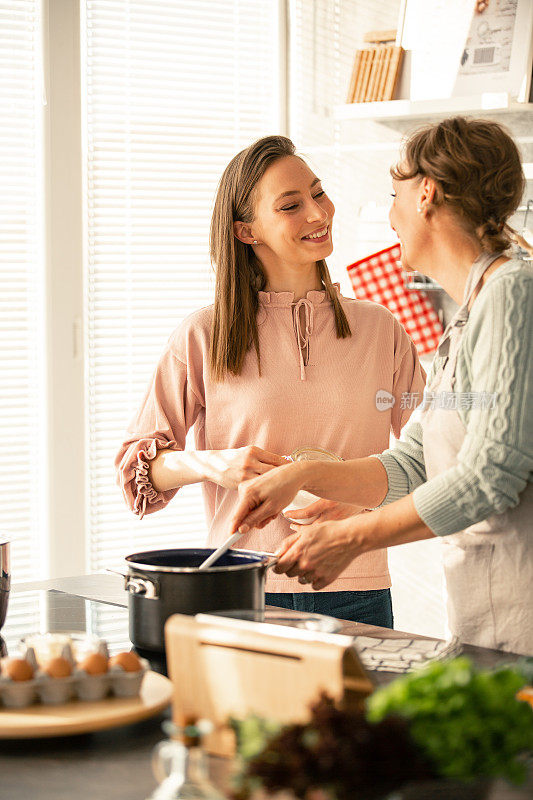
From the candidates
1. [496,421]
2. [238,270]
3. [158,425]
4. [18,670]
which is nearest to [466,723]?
[18,670]

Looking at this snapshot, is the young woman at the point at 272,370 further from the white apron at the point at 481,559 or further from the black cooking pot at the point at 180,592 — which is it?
the black cooking pot at the point at 180,592

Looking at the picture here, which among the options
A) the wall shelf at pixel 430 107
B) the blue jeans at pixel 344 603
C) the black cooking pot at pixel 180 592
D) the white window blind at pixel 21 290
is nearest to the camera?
the black cooking pot at pixel 180 592

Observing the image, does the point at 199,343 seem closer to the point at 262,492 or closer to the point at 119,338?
the point at 262,492

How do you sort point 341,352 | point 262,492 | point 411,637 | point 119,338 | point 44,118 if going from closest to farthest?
point 411,637, point 262,492, point 341,352, point 44,118, point 119,338

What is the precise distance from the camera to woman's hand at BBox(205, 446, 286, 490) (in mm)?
1771

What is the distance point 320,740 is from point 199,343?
137 cm

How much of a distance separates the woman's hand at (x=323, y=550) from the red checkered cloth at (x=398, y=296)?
1875 mm

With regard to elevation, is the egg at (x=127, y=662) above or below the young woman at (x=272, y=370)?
below

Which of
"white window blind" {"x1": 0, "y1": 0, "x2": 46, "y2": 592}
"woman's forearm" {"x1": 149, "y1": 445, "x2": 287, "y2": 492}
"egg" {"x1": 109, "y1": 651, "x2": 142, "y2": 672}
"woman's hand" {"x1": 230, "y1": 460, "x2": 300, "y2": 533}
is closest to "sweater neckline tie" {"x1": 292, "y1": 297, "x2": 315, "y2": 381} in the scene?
"woman's forearm" {"x1": 149, "y1": 445, "x2": 287, "y2": 492}

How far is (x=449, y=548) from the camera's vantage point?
4.74 feet

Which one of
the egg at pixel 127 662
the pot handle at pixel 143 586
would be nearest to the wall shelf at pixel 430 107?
the pot handle at pixel 143 586

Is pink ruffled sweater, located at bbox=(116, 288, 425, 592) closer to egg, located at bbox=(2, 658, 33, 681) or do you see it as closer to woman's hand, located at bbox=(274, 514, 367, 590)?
woman's hand, located at bbox=(274, 514, 367, 590)

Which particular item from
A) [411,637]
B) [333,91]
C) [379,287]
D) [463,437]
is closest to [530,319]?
[463,437]

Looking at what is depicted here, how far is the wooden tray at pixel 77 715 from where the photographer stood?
0.98 metres
